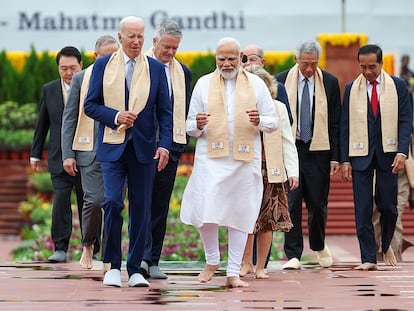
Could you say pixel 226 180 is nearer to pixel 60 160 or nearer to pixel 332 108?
pixel 332 108

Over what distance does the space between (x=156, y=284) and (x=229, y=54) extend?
5.77ft

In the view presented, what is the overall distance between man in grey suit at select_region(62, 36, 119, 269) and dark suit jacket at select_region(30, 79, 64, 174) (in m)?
0.89

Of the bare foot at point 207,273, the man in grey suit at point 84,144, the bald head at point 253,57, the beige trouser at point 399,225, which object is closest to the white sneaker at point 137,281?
the bare foot at point 207,273

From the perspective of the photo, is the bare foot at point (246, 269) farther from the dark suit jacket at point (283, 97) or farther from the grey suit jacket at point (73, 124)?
the grey suit jacket at point (73, 124)

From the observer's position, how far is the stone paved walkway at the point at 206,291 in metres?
9.20

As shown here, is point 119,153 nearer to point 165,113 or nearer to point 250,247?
point 165,113

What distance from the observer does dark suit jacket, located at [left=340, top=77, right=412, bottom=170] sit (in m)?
11.9

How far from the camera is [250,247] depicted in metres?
11.3

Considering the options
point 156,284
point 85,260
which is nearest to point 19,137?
point 85,260

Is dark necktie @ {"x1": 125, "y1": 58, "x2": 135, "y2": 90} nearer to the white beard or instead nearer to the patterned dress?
the white beard

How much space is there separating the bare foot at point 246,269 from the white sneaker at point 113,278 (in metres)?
1.34

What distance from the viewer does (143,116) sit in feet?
33.4

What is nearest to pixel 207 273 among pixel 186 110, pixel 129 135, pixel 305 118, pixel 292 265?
pixel 129 135

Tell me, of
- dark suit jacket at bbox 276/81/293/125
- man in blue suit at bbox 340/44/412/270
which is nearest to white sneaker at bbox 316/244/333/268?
man in blue suit at bbox 340/44/412/270
